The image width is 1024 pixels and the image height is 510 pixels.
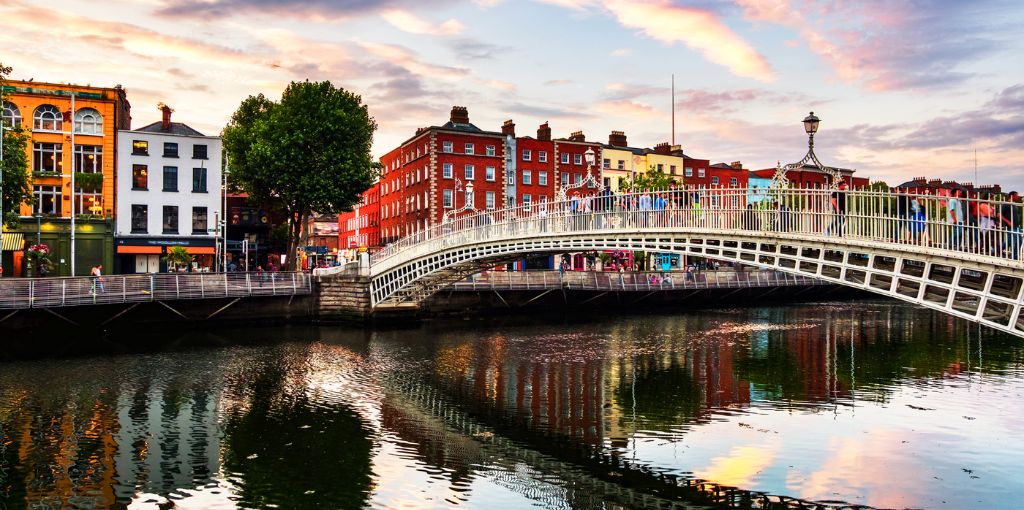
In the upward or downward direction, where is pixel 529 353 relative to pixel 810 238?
downward

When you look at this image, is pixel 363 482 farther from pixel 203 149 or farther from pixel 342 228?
pixel 342 228

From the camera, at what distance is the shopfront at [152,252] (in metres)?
48.4

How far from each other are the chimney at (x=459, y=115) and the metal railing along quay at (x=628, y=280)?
24521mm

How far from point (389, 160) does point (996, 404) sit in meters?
68.2

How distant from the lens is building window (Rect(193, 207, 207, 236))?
51031 millimetres

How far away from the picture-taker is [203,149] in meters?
51.8

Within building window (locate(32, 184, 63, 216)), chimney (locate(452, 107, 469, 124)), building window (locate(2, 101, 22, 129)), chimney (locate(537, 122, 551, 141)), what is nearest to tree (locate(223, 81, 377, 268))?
building window (locate(32, 184, 63, 216))

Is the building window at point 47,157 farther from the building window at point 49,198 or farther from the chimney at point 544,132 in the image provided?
the chimney at point 544,132

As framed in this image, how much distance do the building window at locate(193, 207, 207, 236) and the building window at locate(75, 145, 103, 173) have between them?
249 inches

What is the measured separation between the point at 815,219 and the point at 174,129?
158 ft

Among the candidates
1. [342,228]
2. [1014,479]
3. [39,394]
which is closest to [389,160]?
[342,228]

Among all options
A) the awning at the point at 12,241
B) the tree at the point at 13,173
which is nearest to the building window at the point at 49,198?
the awning at the point at 12,241

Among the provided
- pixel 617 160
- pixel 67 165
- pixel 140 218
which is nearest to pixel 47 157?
pixel 67 165

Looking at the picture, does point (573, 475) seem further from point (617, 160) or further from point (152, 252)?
point (617, 160)
